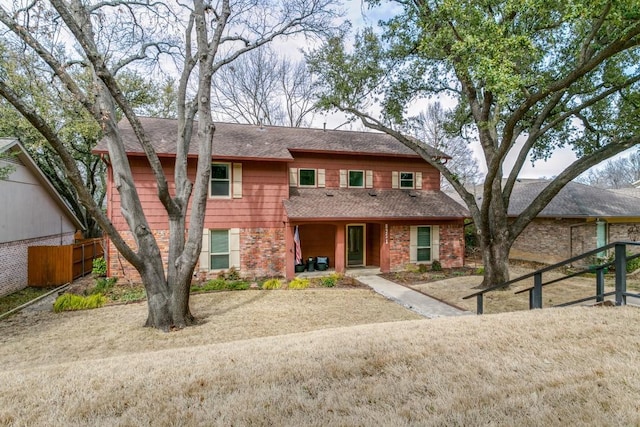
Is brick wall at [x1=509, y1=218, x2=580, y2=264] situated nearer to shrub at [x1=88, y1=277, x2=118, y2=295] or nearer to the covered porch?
the covered porch

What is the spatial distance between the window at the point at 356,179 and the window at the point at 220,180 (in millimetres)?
5291

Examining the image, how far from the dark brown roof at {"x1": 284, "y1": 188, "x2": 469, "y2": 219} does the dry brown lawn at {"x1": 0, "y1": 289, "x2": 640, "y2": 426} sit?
7921mm

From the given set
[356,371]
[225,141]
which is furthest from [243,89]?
[356,371]

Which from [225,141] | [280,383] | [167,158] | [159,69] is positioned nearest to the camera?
[280,383]

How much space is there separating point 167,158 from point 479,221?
11.0 metres

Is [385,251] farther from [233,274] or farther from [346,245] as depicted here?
[233,274]

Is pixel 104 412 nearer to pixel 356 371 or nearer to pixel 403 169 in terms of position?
pixel 356 371

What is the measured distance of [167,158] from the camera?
11719 mm

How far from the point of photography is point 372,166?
14.7 meters

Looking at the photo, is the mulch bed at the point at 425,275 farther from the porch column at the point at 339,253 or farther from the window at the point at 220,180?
the window at the point at 220,180

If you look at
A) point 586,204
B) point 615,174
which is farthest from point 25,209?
point 615,174

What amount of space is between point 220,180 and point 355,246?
22.3 ft

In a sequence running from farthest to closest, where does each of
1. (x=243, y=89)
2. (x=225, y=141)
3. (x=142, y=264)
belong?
(x=243, y=89) < (x=225, y=141) < (x=142, y=264)

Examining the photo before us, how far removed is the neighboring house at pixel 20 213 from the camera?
427 inches
